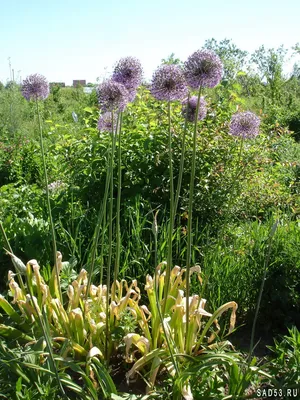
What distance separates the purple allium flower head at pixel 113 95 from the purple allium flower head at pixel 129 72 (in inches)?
3.3

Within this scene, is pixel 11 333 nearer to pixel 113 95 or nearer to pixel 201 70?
pixel 113 95

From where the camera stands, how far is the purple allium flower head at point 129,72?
6.95 ft

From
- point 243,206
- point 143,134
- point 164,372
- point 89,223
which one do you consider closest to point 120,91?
point 164,372

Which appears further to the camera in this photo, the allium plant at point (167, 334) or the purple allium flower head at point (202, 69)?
the allium plant at point (167, 334)

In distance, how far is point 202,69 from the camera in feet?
6.36

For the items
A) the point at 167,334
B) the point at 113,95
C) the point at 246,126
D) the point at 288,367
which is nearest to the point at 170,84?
the point at 113,95

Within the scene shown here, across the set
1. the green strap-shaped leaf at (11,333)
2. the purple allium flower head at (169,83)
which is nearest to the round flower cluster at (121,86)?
the purple allium flower head at (169,83)

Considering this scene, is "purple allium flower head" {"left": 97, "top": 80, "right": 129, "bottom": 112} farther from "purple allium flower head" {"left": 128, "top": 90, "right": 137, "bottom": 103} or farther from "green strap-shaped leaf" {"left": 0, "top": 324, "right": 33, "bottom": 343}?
"green strap-shaped leaf" {"left": 0, "top": 324, "right": 33, "bottom": 343}

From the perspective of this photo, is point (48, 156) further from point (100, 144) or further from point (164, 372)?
point (164, 372)

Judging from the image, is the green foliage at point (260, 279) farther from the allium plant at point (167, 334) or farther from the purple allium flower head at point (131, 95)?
the purple allium flower head at point (131, 95)

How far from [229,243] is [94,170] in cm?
131

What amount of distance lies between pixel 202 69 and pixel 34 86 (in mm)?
869

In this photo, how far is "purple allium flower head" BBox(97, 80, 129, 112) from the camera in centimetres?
203

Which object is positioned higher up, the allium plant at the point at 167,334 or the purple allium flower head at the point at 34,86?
the purple allium flower head at the point at 34,86
